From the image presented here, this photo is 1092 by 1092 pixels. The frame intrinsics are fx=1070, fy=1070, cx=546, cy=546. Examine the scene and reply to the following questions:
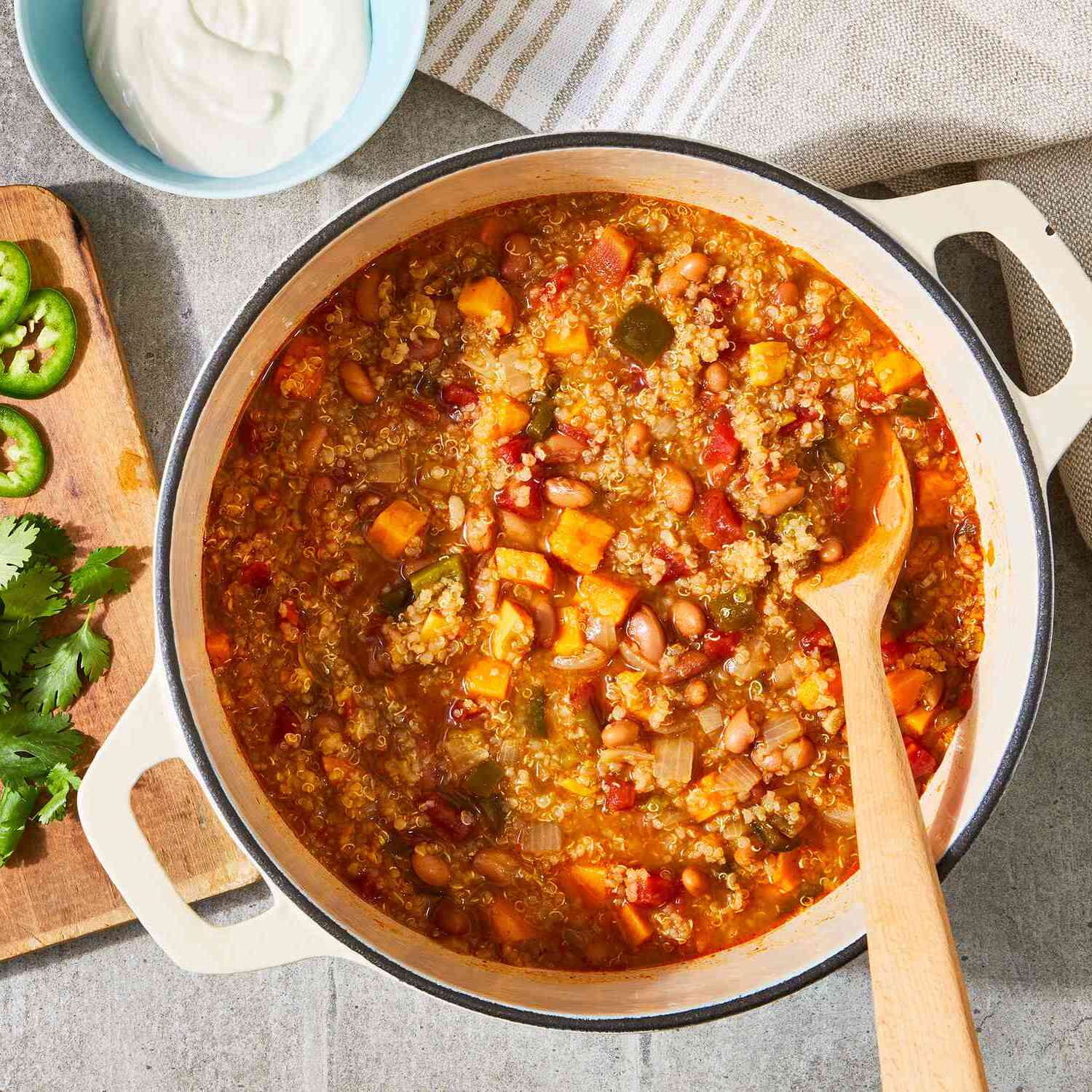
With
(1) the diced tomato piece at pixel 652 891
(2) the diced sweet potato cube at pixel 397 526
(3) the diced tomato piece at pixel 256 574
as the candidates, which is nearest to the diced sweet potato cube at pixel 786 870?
(1) the diced tomato piece at pixel 652 891

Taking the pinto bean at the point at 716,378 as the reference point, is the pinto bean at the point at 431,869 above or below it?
below

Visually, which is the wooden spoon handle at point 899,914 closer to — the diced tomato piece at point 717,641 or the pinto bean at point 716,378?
the diced tomato piece at point 717,641

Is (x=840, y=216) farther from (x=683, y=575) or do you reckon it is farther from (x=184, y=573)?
(x=184, y=573)

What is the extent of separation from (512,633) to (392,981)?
1.24 metres

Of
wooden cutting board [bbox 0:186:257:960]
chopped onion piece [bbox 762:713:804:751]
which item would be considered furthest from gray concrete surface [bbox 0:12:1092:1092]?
chopped onion piece [bbox 762:713:804:751]

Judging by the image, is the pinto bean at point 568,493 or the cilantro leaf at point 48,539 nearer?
the pinto bean at point 568,493

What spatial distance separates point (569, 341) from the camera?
2797mm

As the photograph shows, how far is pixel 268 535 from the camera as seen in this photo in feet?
9.23

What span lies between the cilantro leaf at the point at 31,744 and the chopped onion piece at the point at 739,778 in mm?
1861

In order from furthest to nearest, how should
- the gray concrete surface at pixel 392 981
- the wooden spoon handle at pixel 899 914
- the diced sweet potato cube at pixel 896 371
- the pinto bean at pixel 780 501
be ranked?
1. the gray concrete surface at pixel 392 981
2. the diced sweet potato cube at pixel 896 371
3. the pinto bean at pixel 780 501
4. the wooden spoon handle at pixel 899 914

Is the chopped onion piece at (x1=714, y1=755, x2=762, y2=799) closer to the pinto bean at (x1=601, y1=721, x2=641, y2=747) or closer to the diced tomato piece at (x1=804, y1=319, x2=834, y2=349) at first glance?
the pinto bean at (x1=601, y1=721, x2=641, y2=747)

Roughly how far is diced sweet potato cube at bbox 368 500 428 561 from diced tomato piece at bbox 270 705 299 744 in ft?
1.68

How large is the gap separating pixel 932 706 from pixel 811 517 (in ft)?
1.99

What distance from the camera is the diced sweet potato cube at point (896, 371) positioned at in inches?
112
